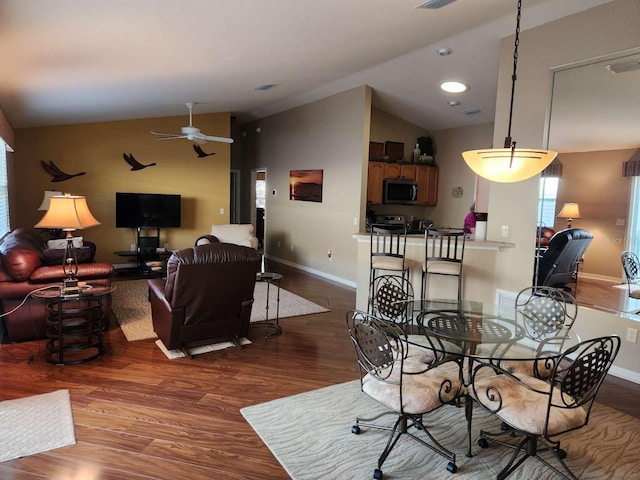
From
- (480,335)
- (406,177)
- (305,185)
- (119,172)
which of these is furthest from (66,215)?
(406,177)

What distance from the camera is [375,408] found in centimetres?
291

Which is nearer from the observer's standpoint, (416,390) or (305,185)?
(416,390)

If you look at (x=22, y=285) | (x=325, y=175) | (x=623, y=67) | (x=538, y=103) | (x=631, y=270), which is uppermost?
(x=623, y=67)

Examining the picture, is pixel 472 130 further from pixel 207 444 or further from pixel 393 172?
pixel 207 444

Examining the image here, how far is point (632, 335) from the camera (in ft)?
11.4

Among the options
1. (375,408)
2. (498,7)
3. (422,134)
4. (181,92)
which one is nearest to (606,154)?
(498,7)

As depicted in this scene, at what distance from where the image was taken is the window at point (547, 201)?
409 centimetres

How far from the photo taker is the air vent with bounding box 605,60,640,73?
3479 mm

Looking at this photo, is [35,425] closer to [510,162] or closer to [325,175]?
[510,162]

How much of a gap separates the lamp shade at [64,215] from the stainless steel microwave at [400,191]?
4904 mm

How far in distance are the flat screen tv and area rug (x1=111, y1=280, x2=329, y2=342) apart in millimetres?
1430

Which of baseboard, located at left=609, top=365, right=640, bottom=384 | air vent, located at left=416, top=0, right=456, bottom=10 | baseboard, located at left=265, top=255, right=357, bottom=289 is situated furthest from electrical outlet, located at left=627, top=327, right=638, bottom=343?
baseboard, located at left=265, top=255, right=357, bottom=289

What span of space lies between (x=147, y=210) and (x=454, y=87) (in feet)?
18.4

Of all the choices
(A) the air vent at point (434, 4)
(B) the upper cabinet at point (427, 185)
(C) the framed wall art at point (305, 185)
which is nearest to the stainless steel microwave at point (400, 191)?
(B) the upper cabinet at point (427, 185)
